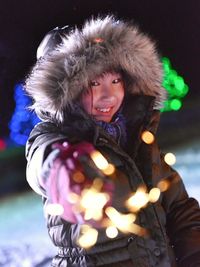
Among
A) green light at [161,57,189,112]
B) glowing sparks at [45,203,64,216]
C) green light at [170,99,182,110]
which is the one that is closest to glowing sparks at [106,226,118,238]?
glowing sparks at [45,203,64,216]

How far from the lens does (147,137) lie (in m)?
1.43

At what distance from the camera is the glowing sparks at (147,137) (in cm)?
142

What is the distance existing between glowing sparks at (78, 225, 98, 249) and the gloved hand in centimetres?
12

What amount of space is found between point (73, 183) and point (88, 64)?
48 centimetres

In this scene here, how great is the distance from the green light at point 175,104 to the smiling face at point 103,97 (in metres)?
4.09

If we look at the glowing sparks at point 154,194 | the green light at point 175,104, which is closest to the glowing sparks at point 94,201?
the glowing sparks at point 154,194

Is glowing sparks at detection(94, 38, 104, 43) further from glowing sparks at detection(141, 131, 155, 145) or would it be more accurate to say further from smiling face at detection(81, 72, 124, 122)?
glowing sparks at detection(141, 131, 155, 145)

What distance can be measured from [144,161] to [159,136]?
3.54m

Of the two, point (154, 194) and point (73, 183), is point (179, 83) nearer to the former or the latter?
point (154, 194)

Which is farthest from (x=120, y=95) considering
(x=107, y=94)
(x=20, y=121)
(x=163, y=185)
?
(x=20, y=121)

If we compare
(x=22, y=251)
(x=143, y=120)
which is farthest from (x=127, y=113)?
(x=22, y=251)

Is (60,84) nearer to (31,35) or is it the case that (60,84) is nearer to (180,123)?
(31,35)

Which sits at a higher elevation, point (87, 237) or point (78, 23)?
point (78, 23)

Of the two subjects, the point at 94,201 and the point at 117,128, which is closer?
the point at 94,201
